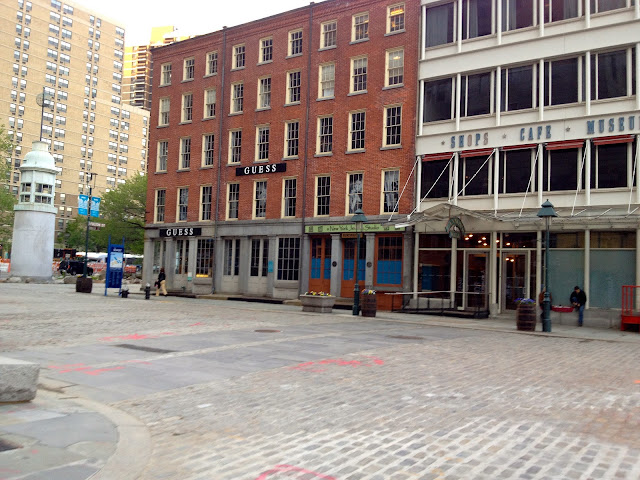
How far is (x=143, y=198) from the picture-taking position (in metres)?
71.2

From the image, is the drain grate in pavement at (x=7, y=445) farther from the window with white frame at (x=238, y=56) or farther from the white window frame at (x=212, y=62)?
the white window frame at (x=212, y=62)

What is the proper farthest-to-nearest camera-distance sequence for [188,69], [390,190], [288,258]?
[188,69] → [288,258] → [390,190]

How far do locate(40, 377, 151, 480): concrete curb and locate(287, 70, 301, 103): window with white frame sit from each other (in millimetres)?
27686

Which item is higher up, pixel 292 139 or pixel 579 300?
pixel 292 139

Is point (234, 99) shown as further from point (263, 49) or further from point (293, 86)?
point (293, 86)

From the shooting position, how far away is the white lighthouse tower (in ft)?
143

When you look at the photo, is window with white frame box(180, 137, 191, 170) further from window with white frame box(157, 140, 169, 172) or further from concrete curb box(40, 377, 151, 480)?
concrete curb box(40, 377, 151, 480)

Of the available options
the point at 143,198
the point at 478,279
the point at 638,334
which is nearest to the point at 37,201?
the point at 143,198

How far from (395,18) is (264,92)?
9.27 meters

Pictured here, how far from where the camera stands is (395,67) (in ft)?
95.9

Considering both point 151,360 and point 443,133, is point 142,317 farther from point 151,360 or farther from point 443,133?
point 443,133

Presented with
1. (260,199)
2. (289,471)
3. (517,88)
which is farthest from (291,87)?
(289,471)

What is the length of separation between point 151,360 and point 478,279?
1845cm

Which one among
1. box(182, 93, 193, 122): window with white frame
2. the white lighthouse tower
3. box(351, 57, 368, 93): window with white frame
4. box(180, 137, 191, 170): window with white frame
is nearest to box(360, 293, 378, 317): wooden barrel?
box(351, 57, 368, 93): window with white frame
